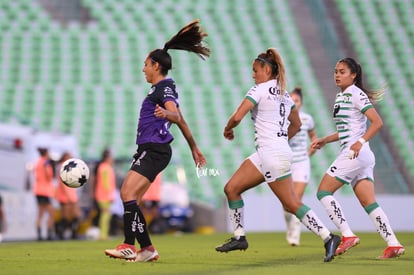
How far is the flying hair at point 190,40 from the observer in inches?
374

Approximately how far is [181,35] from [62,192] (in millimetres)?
11197

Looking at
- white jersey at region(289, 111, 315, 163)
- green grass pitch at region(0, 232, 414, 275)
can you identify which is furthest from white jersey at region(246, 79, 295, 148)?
white jersey at region(289, 111, 315, 163)

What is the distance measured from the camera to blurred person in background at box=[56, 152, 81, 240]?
20125mm

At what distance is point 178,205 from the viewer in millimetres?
24078

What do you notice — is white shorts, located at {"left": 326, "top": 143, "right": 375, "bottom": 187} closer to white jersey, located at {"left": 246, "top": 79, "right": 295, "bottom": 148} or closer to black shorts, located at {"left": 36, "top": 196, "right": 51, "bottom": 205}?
white jersey, located at {"left": 246, "top": 79, "right": 295, "bottom": 148}

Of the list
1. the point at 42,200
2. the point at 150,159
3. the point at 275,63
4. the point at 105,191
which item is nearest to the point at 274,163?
the point at 275,63

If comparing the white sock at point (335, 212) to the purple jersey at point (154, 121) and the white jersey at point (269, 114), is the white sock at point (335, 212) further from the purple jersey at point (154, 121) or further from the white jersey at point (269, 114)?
the purple jersey at point (154, 121)

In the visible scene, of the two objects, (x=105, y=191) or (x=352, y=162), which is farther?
(x=105, y=191)

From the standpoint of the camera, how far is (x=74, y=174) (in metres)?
10.4

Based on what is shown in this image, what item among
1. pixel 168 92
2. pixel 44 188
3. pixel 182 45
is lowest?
pixel 44 188

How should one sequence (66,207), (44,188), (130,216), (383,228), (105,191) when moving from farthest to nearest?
(66,207) → (105,191) → (44,188) → (383,228) → (130,216)

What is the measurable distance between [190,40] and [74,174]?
6.74ft

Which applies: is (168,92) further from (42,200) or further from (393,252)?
(42,200)

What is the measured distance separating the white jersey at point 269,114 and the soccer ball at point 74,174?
6.82ft
